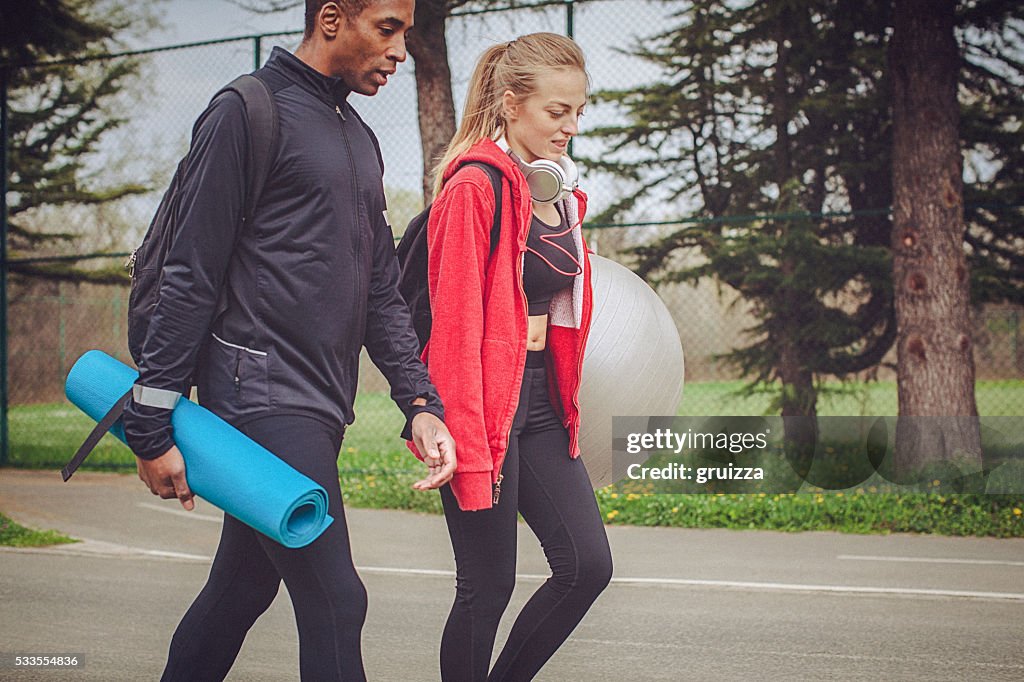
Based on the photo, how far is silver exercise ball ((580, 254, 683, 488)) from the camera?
12.4 feet

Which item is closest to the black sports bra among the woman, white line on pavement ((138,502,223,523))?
the woman

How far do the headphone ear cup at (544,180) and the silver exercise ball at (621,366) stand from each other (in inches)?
23.7

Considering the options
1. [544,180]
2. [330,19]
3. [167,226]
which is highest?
[330,19]

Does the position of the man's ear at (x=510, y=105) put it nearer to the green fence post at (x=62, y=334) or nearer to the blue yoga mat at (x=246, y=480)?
the blue yoga mat at (x=246, y=480)

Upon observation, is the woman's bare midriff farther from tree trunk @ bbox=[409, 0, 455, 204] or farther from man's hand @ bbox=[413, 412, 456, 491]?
tree trunk @ bbox=[409, 0, 455, 204]

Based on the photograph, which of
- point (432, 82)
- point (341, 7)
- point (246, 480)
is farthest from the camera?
point (432, 82)

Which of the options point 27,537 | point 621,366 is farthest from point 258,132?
point 27,537

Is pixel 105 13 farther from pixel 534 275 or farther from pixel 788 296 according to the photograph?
pixel 534 275

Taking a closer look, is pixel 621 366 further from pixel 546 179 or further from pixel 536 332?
pixel 546 179

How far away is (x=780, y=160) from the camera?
11.5 m

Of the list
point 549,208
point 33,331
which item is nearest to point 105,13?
point 33,331

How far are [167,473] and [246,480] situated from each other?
0.20 metres

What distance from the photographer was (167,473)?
2658mm

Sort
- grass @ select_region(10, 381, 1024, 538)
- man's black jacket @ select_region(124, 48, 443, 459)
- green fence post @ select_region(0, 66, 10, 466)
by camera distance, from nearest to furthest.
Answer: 1. man's black jacket @ select_region(124, 48, 443, 459)
2. grass @ select_region(10, 381, 1024, 538)
3. green fence post @ select_region(0, 66, 10, 466)
